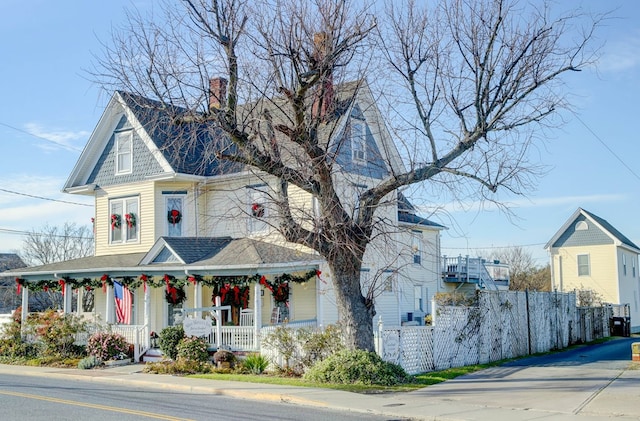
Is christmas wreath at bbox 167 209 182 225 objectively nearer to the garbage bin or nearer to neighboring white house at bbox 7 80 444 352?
neighboring white house at bbox 7 80 444 352

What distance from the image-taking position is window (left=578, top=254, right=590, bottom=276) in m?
46.1

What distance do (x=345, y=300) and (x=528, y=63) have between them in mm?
7033

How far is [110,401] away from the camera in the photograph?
15.2 meters

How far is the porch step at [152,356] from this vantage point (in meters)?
23.9

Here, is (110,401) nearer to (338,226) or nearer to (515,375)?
(338,226)

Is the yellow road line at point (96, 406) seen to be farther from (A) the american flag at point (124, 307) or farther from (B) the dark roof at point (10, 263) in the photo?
(B) the dark roof at point (10, 263)

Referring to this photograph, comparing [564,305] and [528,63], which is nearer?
[528,63]

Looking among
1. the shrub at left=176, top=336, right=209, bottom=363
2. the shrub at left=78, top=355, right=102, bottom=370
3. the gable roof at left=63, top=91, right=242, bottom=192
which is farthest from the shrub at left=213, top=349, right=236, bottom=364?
the gable roof at left=63, top=91, right=242, bottom=192

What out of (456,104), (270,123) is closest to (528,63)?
(456,104)

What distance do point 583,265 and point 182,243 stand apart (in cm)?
3043

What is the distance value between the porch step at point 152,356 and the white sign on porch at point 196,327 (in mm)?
2724

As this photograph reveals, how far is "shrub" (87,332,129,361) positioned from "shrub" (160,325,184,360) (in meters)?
2.49

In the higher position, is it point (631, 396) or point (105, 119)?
point (105, 119)

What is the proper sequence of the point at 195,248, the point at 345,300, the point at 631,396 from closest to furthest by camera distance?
the point at 631,396
the point at 345,300
the point at 195,248
